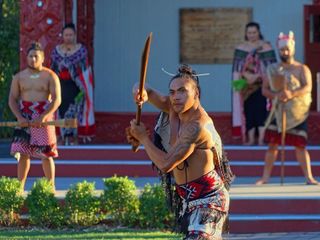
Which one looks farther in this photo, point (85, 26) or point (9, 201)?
point (85, 26)

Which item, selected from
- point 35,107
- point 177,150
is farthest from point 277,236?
point 177,150

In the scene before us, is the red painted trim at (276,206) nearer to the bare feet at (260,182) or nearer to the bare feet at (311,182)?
the bare feet at (311,182)

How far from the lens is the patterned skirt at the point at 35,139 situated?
1130 cm

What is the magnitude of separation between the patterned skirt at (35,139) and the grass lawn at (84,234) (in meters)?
1.26

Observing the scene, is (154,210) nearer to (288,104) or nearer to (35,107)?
(35,107)

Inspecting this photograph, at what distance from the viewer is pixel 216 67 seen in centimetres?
1593

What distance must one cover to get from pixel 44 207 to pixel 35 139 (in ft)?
4.14

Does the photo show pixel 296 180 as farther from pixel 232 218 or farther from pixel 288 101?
pixel 232 218

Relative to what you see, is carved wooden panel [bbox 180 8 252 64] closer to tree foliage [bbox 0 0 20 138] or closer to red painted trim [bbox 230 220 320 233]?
tree foliage [bbox 0 0 20 138]

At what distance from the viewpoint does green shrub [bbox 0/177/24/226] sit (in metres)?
10.4

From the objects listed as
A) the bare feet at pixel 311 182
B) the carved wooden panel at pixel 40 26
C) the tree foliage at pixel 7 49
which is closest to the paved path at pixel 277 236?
the bare feet at pixel 311 182

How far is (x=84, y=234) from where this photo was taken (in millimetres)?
9930

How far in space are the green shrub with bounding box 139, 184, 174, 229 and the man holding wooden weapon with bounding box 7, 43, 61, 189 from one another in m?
1.56

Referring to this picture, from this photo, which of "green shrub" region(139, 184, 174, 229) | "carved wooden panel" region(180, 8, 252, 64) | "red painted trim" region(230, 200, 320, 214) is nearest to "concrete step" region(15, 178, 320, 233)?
"red painted trim" region(230, 200, 320, 214)
